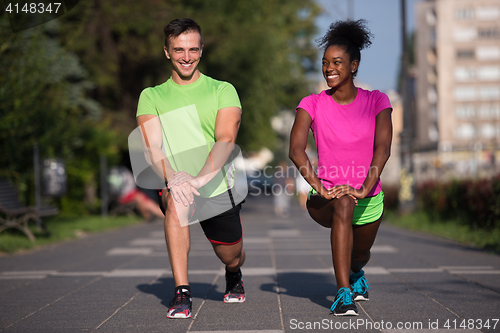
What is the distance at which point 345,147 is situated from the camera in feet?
13.9

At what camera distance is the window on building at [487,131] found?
226 feet

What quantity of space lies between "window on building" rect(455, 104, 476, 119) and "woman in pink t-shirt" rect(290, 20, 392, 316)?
6877cm

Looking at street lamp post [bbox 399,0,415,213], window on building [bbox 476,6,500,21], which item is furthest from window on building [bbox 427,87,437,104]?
street lamp post [bbox 399,0,415,213]

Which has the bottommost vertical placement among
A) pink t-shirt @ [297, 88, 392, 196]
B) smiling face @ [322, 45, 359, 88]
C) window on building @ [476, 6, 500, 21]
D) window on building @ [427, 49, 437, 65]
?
pink t-shirt @ [297, 88, 392, 196]

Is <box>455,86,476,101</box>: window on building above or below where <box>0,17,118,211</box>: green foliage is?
above

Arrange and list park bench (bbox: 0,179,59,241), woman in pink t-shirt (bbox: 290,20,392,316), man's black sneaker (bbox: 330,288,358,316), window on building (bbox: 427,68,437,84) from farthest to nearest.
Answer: window on building (bbox: 427,68,437,84) → park bench (bbox: 0,179,59,241) → woman in pink t-shirt (bbox: 290,20,392,316) → man's black sneaker (bbox: 330,288,358,316)

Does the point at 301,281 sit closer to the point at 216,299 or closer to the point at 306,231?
the point at 216,299

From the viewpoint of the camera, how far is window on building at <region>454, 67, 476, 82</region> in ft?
226

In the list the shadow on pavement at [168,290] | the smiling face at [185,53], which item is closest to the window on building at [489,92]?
the shadow on pavement at [168,290]

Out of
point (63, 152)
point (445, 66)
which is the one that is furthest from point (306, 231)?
point (445, 66)

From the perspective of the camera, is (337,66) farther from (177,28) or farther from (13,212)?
(13,212)

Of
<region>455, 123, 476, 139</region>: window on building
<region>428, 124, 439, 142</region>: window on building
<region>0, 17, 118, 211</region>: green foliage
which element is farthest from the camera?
<region>428, 124, 439, 142</region>: window on building

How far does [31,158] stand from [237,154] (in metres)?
8.32

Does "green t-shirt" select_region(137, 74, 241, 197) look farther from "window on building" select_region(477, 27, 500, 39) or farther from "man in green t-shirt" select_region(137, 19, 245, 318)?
"window on building" select_region(477, 27, 500, 39)
